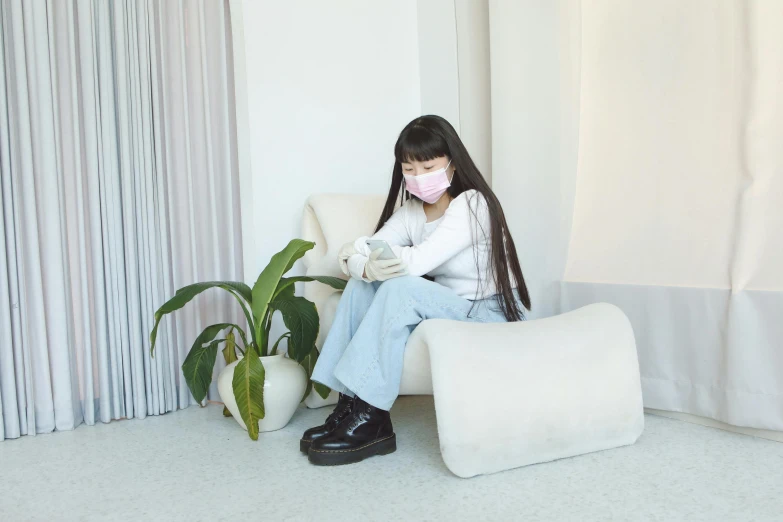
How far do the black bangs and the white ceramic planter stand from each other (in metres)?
0.73

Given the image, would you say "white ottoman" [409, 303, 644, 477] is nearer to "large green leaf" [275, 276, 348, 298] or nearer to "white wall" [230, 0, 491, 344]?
"large green leaf" [275, 276, 348, 298]

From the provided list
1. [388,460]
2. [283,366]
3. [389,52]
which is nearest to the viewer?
[388,460]

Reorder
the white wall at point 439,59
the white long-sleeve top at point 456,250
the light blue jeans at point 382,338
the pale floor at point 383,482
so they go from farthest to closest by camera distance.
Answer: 1. the white wall at point 439,59
2. the white long-sleeve top at point 456,250
3. the light blue jeans at point 382,338
4. the pale floor at point 383,482

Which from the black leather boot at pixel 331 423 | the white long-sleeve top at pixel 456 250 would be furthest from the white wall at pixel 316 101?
the black leather boot at pixel 331 423

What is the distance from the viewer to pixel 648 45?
6.40 feet

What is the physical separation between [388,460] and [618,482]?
550mm

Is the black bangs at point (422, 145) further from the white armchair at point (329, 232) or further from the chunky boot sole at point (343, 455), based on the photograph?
the chunky boot sole at point (343, 455)

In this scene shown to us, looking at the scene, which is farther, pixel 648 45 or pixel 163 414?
pixel 163 414

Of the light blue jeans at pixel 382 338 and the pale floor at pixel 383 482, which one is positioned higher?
the light blue jeans at pixel 382 338

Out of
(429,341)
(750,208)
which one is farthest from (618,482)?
(750,208)

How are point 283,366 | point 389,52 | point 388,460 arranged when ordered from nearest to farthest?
point 388,460 < point 283,366 < point 389,52

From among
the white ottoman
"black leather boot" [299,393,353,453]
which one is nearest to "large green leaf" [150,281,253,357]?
"black leather boot" [299,393,353,453]

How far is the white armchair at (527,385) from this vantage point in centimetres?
143

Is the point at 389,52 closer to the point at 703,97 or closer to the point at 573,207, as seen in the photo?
the point at 573,207
